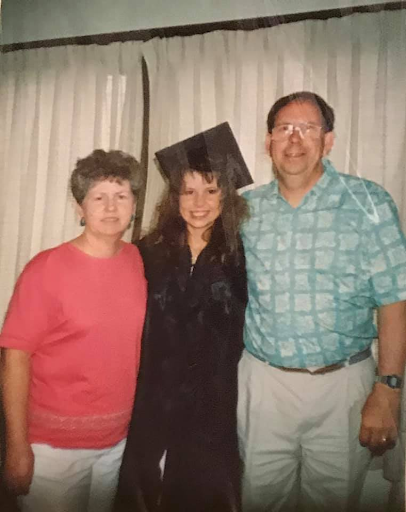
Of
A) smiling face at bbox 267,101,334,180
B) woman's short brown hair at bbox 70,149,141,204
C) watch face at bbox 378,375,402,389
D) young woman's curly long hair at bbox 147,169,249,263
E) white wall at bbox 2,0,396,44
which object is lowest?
watch face at bbox 378,375,402,389

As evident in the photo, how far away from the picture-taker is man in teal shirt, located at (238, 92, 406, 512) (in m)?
0.90

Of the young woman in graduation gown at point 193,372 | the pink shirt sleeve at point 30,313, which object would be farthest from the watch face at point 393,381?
the pink shirt sleeve at point 30,313

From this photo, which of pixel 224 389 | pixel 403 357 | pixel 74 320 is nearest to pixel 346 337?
pixel 403 357

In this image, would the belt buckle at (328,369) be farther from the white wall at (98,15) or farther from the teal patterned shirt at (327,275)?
the white wall at (98,15)

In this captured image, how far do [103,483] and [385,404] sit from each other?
552 millimetres

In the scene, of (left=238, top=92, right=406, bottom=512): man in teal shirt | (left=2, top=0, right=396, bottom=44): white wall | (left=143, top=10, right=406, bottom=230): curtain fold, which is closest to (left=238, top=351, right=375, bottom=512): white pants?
(left=238, top=92, right=406, bottom=512): man in teal shirt

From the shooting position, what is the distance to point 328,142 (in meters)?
0.93

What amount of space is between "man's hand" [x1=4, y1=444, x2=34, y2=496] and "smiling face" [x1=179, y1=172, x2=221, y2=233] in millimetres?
529

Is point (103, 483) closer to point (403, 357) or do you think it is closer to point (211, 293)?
point (211, 293)

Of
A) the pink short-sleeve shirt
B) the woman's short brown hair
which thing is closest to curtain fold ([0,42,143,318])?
the woman's short brown hair

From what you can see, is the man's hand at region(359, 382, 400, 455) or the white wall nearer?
the man's hand at region(359, 382, 400, 455)

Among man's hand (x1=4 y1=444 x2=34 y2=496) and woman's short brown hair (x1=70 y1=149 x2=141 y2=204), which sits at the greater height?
woman's short brown hair (x1=70 y1=149 x2=141 y2=204)

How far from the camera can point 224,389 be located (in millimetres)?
940

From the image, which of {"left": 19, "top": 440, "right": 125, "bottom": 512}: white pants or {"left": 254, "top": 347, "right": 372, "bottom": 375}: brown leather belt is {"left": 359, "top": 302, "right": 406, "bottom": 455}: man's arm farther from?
{"left": 19, "top": 440, "right": 125, "bottom": 512}: white pants
